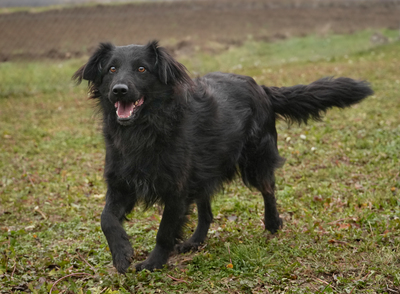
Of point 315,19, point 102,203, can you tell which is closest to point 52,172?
point 102,203

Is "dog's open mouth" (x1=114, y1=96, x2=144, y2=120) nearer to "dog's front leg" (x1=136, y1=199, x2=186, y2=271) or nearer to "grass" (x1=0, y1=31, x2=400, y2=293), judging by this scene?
"dog's front leg" (x1=136, y1=199, x2=186, y2=271)

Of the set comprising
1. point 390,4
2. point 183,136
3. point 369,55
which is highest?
point 390,4

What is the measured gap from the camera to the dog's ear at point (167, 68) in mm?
3670

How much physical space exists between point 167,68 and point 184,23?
12.0 meters

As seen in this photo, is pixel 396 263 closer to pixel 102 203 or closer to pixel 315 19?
pixel 102 203

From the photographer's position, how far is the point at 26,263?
3.89 meters

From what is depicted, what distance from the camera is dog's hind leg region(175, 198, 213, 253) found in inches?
167

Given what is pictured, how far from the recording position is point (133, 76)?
3590 millimetres

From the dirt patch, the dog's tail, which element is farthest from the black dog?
the dirt patch

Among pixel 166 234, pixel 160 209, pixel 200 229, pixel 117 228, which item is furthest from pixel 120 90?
pixel 200 229

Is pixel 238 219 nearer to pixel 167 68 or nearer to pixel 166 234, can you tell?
pixel 166 234

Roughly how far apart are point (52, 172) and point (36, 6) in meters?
7.83

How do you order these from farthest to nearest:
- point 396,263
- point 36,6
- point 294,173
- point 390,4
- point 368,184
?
point 390,4 < point 36,6 < point 294,173 < point 368,184 < point 396,263

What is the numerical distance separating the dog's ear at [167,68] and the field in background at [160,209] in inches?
40.3
